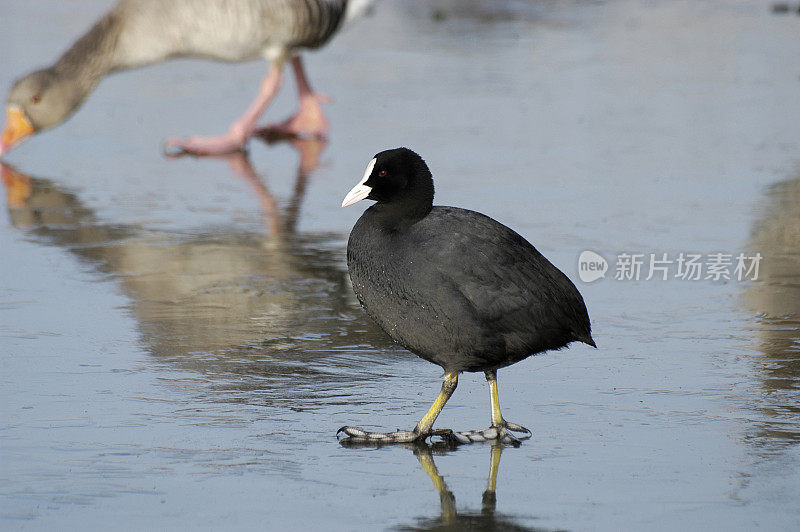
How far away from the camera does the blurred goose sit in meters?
11.4

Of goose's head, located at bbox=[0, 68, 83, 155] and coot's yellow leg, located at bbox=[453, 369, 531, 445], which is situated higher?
goose's head, located at bbox=[0, 68, 83, 155]

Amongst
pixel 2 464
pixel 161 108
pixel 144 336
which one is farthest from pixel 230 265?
Answer: pixel 161 108

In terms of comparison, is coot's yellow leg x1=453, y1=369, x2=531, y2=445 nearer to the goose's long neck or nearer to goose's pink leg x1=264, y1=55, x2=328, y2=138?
goose's pink leg x1=264, y1=55, x2=328, y2=138

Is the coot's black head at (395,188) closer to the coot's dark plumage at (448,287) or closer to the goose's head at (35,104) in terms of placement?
the coot's dark plumage at (448,287)

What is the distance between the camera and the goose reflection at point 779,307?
538cm

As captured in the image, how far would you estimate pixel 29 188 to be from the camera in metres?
10.2

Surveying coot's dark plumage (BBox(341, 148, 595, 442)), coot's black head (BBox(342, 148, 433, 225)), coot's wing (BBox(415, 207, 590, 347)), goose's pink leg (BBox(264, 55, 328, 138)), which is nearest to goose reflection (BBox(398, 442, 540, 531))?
coot's dark plumage (BBox(341, 148, 595, 442))

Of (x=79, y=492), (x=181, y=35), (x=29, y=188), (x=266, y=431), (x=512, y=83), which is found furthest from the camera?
(x=512, y=83)

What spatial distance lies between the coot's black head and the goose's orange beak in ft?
22.3

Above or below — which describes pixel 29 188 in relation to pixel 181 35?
below

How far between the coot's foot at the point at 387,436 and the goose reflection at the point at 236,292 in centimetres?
62

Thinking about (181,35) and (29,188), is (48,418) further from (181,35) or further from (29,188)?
(181,35)

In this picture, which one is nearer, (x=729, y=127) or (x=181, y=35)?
(x=181, y=35)

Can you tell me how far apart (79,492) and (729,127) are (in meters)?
9.07
